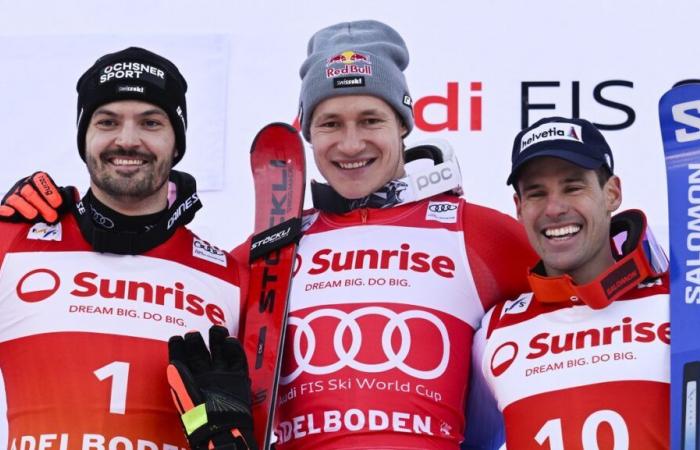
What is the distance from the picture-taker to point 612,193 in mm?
3418

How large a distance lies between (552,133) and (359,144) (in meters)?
0.53

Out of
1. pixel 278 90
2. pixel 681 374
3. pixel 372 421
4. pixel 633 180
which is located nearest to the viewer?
pixel 681 374

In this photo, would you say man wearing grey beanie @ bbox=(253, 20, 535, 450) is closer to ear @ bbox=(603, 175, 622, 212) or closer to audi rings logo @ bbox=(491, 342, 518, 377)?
audi rings logo @ bbox=(491, 342, 518, 377)

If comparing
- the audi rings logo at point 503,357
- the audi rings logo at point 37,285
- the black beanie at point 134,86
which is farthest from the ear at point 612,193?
the audi rings logo at point 37,285

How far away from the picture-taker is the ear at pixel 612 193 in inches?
134

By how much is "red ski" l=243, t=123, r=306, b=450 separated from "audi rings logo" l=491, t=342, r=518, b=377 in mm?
537

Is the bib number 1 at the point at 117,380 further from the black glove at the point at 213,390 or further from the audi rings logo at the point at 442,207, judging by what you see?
the audi rings logo at the point at 442,207

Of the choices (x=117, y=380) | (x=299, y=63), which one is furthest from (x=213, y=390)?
(x=299, y=63)

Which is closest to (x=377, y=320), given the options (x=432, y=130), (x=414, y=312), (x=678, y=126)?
(x=414, y=312)

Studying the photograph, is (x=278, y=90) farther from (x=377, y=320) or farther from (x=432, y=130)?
(x=377, y=320)

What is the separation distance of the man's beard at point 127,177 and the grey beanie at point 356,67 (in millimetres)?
469

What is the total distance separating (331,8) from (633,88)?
1.08 m

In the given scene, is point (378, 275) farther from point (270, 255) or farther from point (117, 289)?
point (117, 289)

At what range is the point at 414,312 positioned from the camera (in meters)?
3.47
